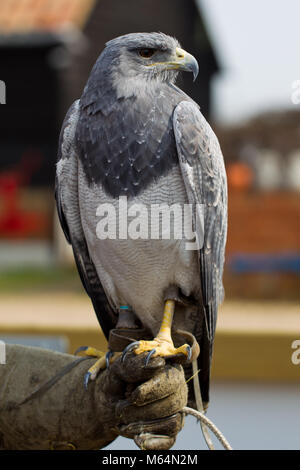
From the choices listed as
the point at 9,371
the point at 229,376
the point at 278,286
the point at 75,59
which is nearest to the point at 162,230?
the point at 9,371

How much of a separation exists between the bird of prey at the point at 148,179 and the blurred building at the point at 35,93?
780cm

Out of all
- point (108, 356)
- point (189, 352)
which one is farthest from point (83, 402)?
point (189, 352)

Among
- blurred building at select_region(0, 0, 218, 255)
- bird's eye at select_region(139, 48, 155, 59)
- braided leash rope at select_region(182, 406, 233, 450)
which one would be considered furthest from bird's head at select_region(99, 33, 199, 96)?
blurred building at select_region(0, 0, 218, 255)

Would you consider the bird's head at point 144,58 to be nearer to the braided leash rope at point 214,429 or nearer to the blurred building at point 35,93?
the braided leash rope at point 214,429

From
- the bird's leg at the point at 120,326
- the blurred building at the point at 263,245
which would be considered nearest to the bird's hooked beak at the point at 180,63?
the bird's leg at the point at 120,326

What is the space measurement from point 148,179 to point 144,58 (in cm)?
33

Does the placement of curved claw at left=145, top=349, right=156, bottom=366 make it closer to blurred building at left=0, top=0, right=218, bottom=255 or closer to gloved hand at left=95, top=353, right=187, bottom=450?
gloved hand at left=95, top=353, right=187, bottom=450

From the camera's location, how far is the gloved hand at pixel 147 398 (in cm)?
182

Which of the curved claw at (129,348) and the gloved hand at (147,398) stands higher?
the curved claw at (129,348)

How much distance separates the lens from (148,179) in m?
1.78

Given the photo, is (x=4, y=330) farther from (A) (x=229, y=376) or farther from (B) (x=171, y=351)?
(B) (x=171, y=351)

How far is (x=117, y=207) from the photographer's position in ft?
5.91

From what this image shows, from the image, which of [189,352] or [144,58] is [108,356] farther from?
[144,58]

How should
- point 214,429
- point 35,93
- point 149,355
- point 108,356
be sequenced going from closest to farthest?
point 214,429 → point 149,355 → point 108,356 → point 35,93
